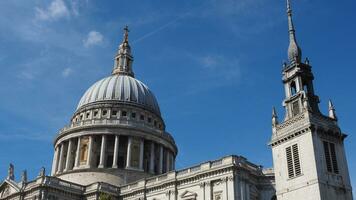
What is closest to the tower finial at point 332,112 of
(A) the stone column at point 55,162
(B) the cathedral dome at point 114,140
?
(B) the cathedral dome at point 114,140

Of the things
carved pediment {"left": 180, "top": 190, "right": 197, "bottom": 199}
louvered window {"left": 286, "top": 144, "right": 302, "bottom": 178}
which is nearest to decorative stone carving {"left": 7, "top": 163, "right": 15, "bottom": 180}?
carved pediment {"left": 180, "top": 190, "right": 197, "bottom": 199}

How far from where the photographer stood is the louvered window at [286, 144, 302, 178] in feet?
147

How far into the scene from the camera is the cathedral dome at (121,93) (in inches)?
3228

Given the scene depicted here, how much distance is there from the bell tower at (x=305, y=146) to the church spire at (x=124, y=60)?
1829 inches

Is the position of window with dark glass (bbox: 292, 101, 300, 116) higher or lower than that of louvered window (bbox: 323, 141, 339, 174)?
higher

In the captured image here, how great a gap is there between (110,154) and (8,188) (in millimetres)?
16809

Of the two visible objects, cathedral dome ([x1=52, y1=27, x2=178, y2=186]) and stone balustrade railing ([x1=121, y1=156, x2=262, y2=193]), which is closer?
stone balustrade railing ([x1=121, y1=156, x2=262, y2=193])

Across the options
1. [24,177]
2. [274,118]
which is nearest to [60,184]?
[24,177]

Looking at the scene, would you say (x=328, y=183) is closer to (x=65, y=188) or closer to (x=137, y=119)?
(x=65, y=188)

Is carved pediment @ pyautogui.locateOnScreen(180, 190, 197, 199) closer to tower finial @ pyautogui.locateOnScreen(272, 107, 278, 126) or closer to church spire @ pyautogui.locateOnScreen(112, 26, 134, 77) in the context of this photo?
tower finial @ pyautogui.locateOnScreen(272, 107, 278, 126)

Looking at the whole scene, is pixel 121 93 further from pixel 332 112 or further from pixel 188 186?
pixel 332 112

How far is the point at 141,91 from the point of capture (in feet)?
280

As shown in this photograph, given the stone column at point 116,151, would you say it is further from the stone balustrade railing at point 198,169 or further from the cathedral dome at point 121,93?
the stone balustrade railing at point 198,169

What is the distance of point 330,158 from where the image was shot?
45156mm
